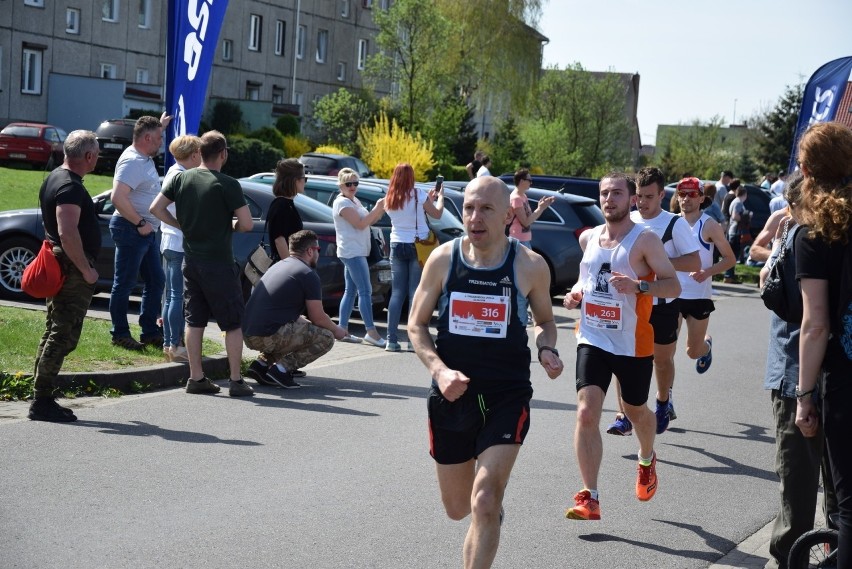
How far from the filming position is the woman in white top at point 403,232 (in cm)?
1309

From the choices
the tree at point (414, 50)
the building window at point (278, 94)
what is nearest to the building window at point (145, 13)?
the building window at point (278, 94)

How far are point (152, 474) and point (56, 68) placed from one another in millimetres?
43569

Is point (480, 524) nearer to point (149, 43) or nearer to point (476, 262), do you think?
point (476, 262)

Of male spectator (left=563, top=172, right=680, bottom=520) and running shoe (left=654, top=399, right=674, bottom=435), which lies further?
running shoe (left=654, top=399, right=674, bottom=435)

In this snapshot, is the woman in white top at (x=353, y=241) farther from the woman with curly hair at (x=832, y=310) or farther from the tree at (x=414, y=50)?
the tree at (x=414, y=50)

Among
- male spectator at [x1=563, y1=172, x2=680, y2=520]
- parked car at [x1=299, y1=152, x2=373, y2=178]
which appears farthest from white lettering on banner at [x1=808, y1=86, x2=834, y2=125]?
parked car at [x1=299, y1=152, x2=373, y2=178]

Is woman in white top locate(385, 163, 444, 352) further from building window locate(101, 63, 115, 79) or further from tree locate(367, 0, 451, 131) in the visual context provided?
tree locate(367, 0, 451, 131)

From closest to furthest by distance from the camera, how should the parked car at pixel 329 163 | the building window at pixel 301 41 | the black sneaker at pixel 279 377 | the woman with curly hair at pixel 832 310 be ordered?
the woman with curly hair at pixel 832 310, the black sneaker at pixel 279 377, the parked car at pixel 329 163, the building window at pixel 301 41

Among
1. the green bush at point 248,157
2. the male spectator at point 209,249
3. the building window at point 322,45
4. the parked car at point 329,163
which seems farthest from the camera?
the building window at point 322,45

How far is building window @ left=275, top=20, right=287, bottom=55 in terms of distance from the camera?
60062 millimetres

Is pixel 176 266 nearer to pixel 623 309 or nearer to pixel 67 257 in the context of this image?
pixel 67 257

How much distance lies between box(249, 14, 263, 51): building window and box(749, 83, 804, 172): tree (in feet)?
107

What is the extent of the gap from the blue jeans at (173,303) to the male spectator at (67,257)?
2.19m

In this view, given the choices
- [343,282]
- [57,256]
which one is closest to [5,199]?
[343,282]
